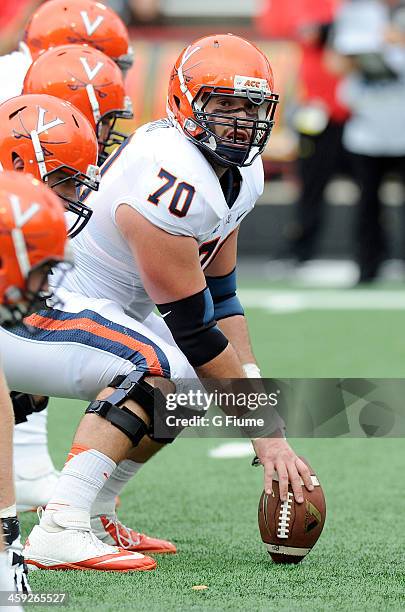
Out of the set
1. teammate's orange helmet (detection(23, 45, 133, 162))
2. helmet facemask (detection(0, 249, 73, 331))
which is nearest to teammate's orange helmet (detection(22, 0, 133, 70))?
teammate's orange helmet (detection(23, 45, 133, 162))

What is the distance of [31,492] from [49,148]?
122 centimetres

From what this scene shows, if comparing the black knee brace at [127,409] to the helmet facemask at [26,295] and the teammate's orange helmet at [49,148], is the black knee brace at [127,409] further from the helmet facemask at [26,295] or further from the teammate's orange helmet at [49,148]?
the helmet facemask at [26,295]

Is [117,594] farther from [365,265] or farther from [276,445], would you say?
[365,265]

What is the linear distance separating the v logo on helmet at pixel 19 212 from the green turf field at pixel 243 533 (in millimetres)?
901

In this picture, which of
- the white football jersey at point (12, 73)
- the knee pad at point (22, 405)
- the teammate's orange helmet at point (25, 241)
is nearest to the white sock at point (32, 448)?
the knee pad at point (22, 405)

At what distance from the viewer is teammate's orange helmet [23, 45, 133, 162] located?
3.96m

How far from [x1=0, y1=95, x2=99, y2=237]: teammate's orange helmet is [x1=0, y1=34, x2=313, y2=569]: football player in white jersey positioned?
0.32 ft

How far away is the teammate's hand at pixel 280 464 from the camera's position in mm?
3387

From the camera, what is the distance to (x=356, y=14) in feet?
28.9

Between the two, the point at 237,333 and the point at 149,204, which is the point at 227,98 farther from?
the point at 237,333

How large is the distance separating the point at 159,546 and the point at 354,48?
5.67 meters

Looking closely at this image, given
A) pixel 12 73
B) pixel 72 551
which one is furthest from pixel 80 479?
pixel 12 73

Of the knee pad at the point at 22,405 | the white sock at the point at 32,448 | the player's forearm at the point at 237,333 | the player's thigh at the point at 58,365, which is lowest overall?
the white sock at the point at 32,448

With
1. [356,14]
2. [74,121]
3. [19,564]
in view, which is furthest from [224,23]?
[19,564]
